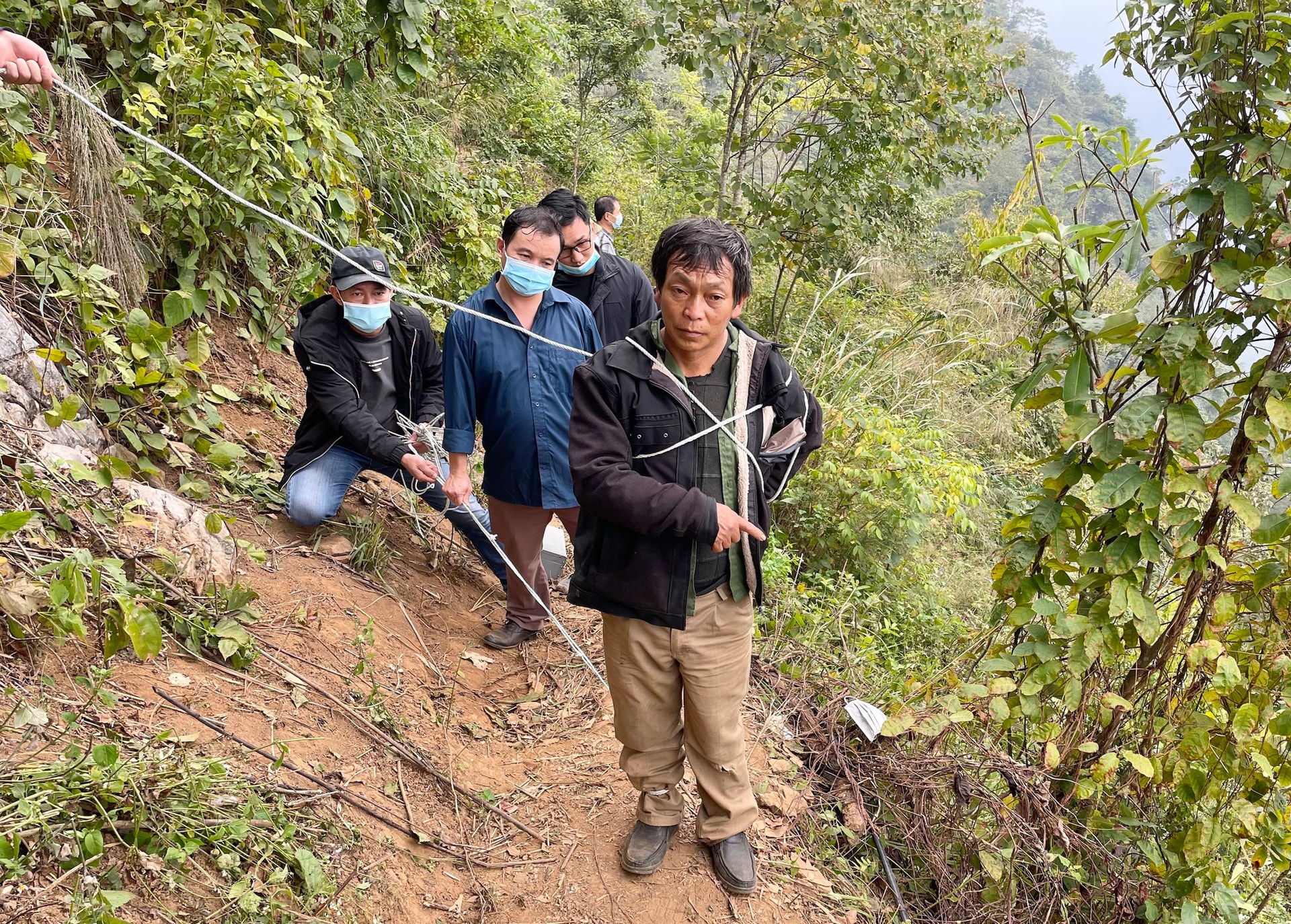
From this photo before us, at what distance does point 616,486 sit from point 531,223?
1543mm

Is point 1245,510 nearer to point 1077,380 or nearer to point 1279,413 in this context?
point 1279,413

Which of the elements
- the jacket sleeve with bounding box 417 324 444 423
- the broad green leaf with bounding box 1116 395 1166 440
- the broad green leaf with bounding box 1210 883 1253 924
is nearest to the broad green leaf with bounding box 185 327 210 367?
the jacket sleeve with bounding box 417 324 444 423

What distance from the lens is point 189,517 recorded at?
9.81 feet

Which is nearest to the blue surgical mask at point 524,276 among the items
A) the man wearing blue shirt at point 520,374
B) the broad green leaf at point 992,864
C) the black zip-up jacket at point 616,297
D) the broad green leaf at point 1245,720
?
the man wearing blue shirt at point 520,374

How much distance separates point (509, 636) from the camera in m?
3.65

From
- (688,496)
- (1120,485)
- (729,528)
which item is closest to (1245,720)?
(1120,485)

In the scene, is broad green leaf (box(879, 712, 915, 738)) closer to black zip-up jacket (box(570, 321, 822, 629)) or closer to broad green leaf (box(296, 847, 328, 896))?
black zip-up jacket (box(570, 321, 822, 629))

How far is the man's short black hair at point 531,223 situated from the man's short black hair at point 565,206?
0.60 m

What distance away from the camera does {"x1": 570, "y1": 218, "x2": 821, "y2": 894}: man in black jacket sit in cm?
205

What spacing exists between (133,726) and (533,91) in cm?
1141

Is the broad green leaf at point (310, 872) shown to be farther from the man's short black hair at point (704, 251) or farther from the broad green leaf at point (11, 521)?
the man's short black hair at point (704, 251)

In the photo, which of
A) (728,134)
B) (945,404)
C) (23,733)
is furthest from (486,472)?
(945,404)

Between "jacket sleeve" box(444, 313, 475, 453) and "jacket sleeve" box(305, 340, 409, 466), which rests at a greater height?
"jacket sleeve" box(444, 313, 475, 453)

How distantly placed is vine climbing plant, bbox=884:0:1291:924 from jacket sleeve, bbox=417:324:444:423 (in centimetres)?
243
